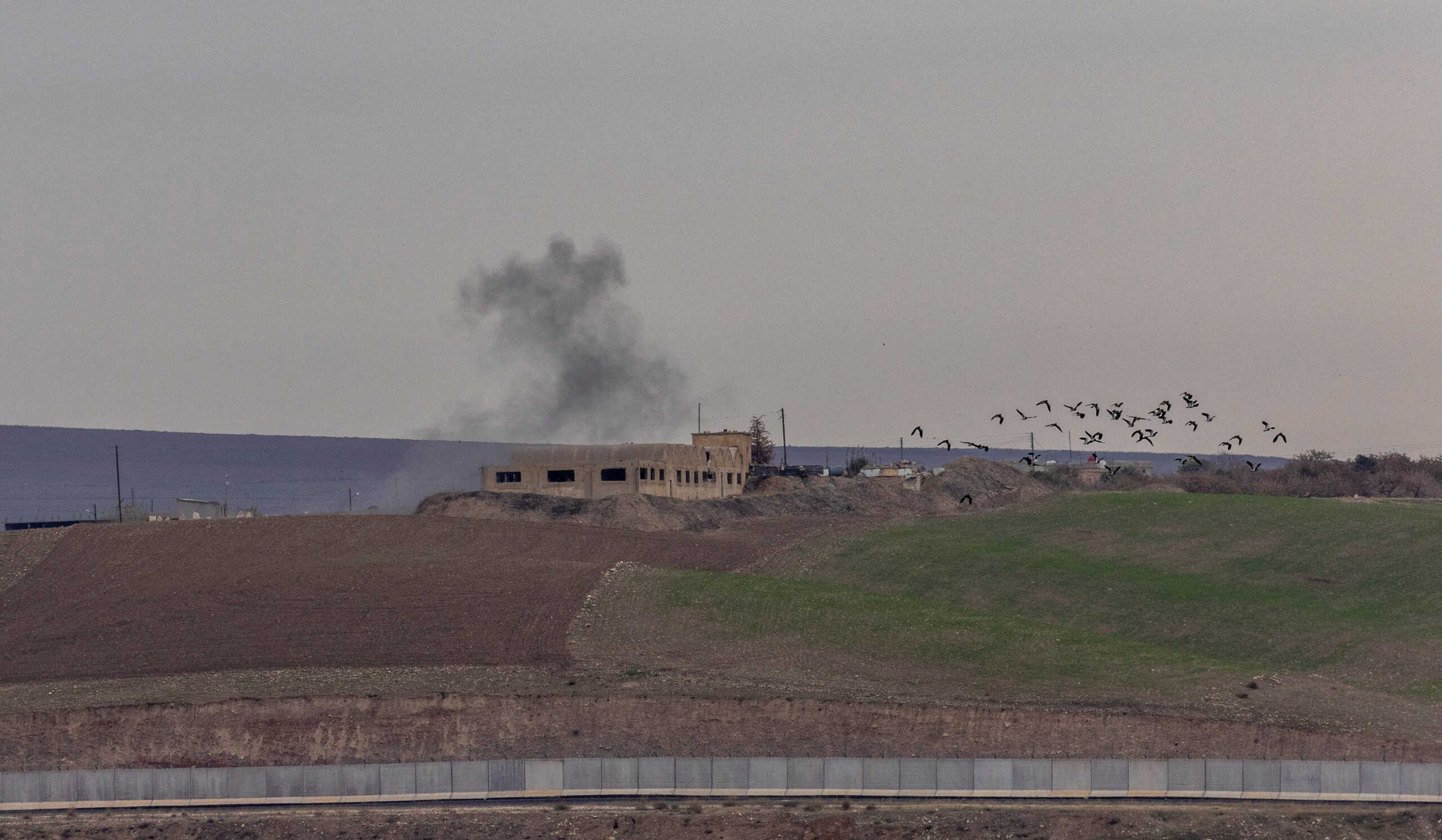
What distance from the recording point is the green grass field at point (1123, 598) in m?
48.8

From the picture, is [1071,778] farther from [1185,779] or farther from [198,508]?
[198,508]

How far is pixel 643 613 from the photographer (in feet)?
184

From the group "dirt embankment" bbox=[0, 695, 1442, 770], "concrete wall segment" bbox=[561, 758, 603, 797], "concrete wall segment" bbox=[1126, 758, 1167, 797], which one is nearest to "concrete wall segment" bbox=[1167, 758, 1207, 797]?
"concrete wall segment" bbox=[1126, 758, 1167, 797]

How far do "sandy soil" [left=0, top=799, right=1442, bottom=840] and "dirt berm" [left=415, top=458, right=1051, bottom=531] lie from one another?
4483 cm

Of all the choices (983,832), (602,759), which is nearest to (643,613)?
(602,759)

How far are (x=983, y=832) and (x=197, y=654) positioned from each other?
29.8 metres

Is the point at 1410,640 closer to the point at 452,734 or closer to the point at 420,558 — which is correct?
the point at 452,734

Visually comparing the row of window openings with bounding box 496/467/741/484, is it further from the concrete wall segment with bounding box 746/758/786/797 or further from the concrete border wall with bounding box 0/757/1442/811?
the concrete wall segment with bounding box 746/758/786/797

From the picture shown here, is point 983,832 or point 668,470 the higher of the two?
point 668,470

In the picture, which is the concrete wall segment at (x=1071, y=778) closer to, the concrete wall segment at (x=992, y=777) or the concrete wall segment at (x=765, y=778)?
the concrete wall segment at (x=992, y=777)

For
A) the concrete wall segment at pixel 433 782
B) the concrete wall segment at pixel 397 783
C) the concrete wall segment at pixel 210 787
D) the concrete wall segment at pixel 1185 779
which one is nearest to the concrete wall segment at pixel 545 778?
the concrete wall segment at pixel 433 782

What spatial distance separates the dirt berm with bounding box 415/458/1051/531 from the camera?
8331 cm

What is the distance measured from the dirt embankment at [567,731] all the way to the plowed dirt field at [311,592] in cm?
676

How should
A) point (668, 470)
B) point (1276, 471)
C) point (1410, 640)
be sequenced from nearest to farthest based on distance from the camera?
point (1410, 640) < point (668, 470) < point (1276, 471)
